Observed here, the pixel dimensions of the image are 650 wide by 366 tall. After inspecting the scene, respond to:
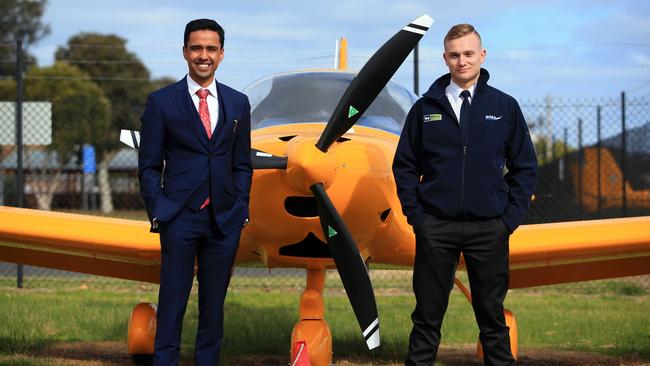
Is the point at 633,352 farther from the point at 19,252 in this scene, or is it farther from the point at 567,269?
the point at 19,252

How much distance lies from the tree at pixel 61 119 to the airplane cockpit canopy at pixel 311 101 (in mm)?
4816

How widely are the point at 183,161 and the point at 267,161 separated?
0.63 meters

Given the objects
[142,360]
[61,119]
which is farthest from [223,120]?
[61,119]

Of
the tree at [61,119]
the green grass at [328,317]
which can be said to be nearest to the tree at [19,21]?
the tree at [61,119]

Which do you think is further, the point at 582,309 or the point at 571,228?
the point at 582,309

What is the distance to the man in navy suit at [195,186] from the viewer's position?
3916 millimetres

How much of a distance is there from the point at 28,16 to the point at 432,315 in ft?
168

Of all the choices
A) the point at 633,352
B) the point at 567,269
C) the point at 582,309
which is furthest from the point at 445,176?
the point at 582,309

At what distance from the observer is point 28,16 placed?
1997 inches

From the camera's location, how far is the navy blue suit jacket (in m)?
3.90

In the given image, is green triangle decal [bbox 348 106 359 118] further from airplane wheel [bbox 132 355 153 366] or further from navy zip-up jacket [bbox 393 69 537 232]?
airplane wheel [bbox 132 355 153 366]

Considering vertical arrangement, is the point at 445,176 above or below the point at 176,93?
below

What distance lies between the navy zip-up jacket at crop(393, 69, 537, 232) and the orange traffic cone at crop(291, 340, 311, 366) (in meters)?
1.40

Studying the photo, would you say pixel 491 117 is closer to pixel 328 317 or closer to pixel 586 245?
pixel 586 245
